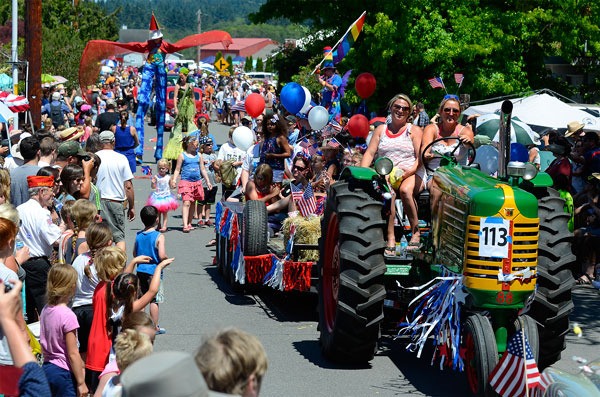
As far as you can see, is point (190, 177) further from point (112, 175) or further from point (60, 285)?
point (60, 285)

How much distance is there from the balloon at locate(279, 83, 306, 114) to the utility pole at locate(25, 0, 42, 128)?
8.62 meters

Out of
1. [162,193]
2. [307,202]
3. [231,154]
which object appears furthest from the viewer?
[231,154]

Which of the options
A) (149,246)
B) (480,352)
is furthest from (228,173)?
(480,352)

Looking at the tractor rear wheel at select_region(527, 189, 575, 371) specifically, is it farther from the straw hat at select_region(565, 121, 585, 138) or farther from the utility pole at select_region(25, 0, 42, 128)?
the utility pole at select_region(25, 0, 42, 128)

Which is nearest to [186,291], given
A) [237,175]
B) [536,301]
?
[237,175]

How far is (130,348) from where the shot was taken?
18.0 ft

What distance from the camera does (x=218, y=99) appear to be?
48.3 m

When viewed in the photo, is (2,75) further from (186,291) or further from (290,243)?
(290,243)

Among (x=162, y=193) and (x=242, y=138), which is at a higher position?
(x=242, y=138)

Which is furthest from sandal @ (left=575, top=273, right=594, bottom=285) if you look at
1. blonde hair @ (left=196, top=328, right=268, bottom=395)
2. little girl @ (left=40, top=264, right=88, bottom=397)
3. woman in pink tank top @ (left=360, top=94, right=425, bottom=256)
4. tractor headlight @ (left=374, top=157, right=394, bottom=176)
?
blonde hair @ (left=196, top=328, right=268, bottom=395)

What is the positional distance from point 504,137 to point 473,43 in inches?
578

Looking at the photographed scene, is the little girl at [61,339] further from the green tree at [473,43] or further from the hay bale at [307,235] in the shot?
the green tree at [473,43]

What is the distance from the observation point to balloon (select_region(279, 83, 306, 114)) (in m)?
15.6

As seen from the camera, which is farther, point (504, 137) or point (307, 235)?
point (307, 235)
